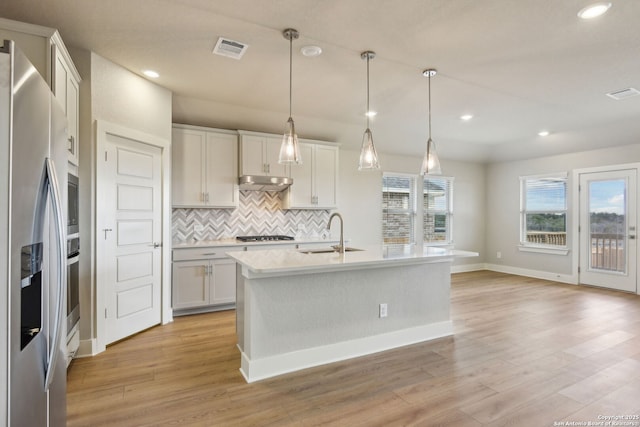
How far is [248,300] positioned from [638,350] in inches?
142

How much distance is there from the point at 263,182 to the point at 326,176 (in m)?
1.15

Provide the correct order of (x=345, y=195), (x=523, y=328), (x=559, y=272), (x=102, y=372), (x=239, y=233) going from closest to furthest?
1. (x=102, y=372)
2. (x=523, y=328)
3. (x=239, y=233)
4. (x=345, y=195)
5. (x=559, y=272)

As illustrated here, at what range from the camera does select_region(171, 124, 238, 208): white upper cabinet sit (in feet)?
14.0

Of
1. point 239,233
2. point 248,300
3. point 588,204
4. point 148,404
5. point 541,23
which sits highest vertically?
point 541,23

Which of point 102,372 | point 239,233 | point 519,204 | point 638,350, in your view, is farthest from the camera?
point 519,204

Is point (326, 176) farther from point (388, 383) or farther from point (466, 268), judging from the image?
point (466, 268)

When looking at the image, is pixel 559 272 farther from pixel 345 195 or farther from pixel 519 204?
pixel 345 195

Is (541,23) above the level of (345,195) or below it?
above

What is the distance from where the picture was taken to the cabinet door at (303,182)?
197 inches

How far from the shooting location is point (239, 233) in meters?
4.95

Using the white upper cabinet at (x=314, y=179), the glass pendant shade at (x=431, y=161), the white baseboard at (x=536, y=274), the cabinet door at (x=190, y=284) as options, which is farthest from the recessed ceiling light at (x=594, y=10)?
the white baseboard at (x=536, y=274)

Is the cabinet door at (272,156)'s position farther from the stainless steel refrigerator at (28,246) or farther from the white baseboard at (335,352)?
the stainless steel refrigerator at (28,246)

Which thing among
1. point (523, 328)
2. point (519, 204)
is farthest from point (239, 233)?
point (519, 204)

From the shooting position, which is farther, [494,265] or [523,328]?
[494,265]
